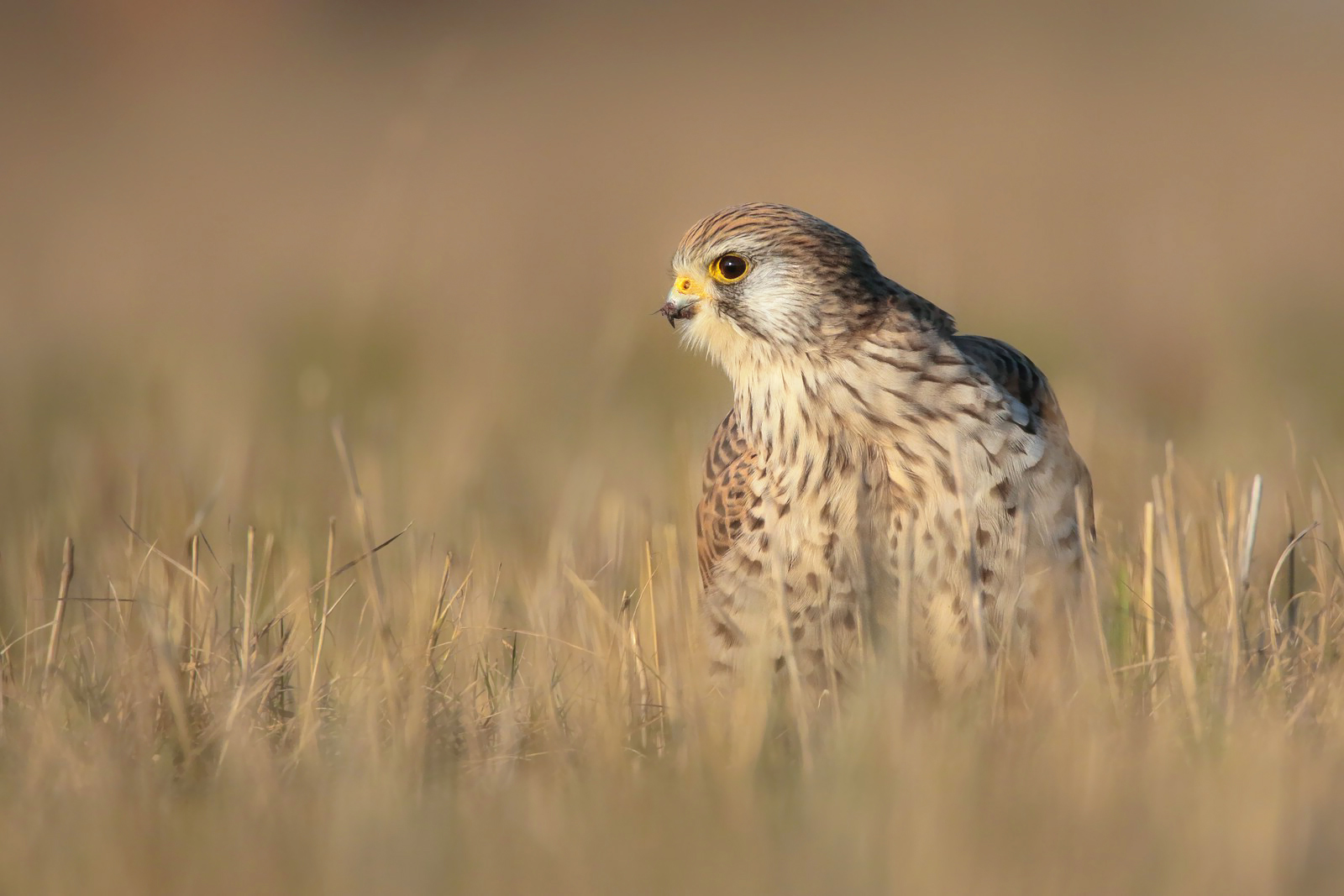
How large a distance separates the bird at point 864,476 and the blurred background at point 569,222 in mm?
1608

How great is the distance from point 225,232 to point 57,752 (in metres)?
10.1

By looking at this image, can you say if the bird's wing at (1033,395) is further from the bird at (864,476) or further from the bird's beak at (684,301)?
the bird's beak at (684,301)

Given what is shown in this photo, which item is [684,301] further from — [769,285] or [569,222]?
[569,222]

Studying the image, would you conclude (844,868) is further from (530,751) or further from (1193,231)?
(1193,231)

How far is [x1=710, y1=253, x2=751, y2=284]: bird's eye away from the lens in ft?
13.9

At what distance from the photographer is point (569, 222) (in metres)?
12.0

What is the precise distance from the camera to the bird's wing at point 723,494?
432cm

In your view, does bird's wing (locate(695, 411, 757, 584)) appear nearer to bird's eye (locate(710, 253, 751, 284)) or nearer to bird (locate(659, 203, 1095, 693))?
bird (locate(659, 203, 1095, 693))

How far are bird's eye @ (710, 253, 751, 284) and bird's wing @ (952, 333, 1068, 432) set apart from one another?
23.3 inches

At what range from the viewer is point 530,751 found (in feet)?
11.0

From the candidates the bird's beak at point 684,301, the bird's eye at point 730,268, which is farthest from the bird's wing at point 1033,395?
the bird's beak at point 684,301

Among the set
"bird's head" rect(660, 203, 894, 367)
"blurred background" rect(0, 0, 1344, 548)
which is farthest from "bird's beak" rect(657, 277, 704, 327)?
"blurred background" rect(0, 0, 1344, 548)

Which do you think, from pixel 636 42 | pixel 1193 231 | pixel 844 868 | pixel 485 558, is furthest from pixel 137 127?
pixel 844 868

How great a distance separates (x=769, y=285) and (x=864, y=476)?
577 mm
